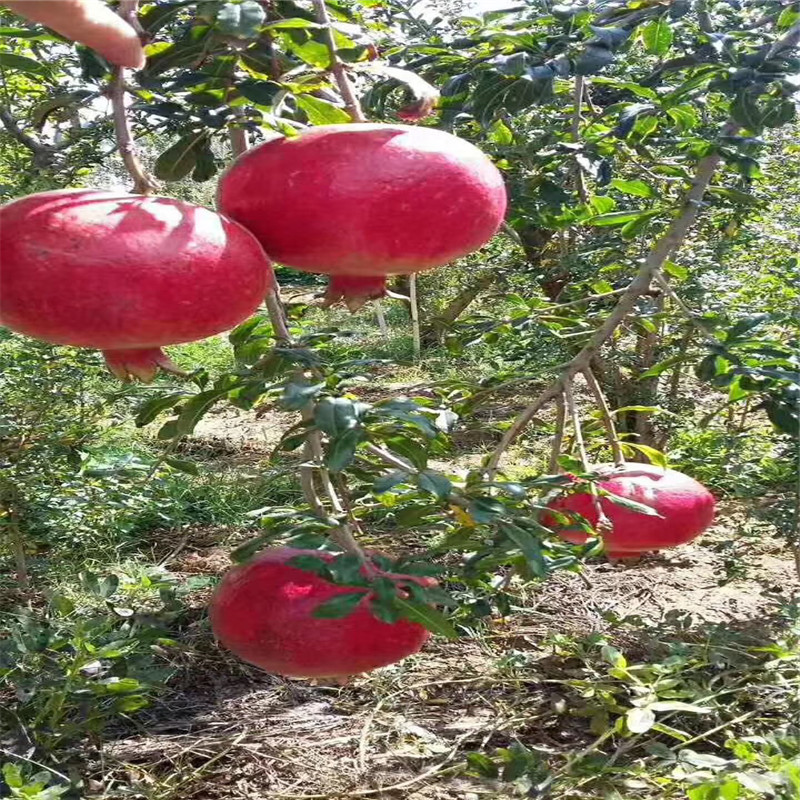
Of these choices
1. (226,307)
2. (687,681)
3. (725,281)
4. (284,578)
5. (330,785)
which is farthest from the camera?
(725,281)

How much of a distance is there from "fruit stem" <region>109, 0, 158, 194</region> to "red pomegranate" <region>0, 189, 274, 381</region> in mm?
55

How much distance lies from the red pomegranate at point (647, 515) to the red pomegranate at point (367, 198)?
66cm

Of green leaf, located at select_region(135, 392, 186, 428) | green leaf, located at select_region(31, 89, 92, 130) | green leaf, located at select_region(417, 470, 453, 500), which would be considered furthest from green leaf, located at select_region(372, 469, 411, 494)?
green leaf, located at select_region(31, 89, 92, 130)

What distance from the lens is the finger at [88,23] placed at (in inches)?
20.6

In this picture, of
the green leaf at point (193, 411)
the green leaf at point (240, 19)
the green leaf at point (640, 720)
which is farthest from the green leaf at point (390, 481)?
the green leaf at point (640, 720)

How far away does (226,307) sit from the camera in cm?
66

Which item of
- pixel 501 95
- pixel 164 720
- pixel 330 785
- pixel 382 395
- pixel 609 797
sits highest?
pixel 501 95

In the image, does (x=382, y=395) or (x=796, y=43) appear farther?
(x=382, y=395)

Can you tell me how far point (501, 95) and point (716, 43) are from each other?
1.40 ft

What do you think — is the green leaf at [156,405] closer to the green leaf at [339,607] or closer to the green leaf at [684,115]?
the green leaf at [339,607]

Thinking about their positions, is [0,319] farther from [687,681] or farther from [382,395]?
[382,395]

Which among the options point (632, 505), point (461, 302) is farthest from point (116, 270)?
point (461, 302)

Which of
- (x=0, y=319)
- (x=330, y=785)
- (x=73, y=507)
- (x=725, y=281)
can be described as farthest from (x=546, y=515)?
(x=725, y=281)

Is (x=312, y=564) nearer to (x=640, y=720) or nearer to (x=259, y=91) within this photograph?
(x=259, y=91)
